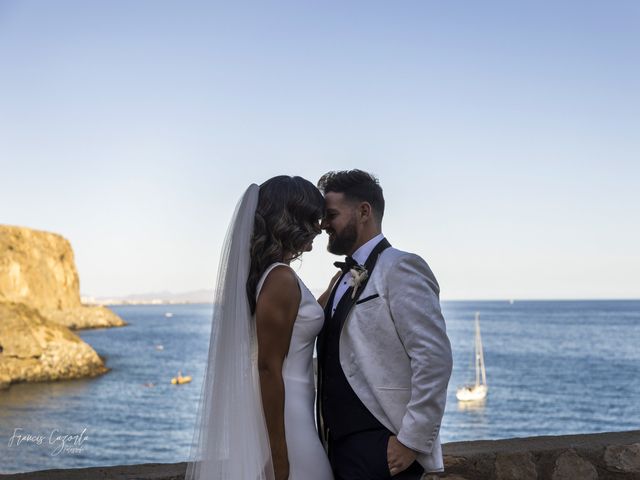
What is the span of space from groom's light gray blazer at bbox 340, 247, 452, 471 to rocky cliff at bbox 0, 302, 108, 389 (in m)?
44.9

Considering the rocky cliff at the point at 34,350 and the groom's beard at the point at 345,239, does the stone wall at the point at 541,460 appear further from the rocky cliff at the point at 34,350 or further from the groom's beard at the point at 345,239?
the rocky cliff at the point at 34,350

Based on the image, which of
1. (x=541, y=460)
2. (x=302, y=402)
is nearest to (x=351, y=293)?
(x=302, y=402)

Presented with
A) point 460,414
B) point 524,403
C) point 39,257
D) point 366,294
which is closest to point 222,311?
point 366,294

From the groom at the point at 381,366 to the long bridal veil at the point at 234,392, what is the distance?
0.29 meters

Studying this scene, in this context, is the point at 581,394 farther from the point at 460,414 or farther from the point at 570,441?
the point at 570,441

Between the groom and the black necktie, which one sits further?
the black necktie

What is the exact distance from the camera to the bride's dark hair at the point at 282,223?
9.25 feet

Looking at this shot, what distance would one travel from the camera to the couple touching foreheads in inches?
106

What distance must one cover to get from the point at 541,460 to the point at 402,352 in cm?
160

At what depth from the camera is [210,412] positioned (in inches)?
113

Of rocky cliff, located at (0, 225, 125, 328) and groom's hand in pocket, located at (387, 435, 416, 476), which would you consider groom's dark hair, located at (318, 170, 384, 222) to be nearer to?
groom's hand in pocket, located at (387, 435, 416, 476)

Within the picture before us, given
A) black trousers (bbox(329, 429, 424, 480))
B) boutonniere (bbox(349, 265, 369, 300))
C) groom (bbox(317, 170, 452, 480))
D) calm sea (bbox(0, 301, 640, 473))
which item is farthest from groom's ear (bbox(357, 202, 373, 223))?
calm sea (bbox(0, 301, 640, 473))

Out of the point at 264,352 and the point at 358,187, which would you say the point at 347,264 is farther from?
the point at 264,352

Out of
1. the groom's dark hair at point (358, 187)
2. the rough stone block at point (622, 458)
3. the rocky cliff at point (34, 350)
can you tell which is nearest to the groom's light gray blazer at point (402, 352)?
the groom's dark hair at point (358, 187)
